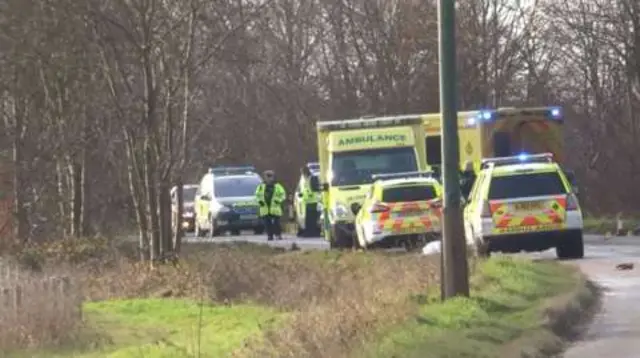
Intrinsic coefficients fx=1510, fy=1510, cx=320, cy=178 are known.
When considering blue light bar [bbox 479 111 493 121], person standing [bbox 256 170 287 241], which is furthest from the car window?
person standing [bbox 256 170 287 241]

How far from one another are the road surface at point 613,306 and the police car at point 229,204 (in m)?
15.0

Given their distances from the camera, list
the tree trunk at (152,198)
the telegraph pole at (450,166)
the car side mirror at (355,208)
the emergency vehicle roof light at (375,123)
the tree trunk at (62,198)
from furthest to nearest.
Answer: the emergency vehicle roof light at (375,123), the tree trunk at (62,198), the car side mirror at (355,208), the tree trunk at (152,198), the telegraph pole at (450,166)

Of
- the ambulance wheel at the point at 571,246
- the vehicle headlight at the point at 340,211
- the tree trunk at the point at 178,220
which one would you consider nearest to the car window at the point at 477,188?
the ambulance wheel at the point at 571,246

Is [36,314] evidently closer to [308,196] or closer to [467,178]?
[467,178]

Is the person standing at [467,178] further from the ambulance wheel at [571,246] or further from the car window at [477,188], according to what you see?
the ambulance wheel at [571,246]

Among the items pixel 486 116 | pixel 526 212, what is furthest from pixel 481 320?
pixel 486 116

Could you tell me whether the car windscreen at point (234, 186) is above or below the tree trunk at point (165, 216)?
above

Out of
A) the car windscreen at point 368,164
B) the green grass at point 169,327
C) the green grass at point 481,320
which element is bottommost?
the green grass at point 169,327

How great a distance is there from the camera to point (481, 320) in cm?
1522

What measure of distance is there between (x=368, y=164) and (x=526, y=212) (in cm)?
739

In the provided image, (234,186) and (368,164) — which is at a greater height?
(368,164)

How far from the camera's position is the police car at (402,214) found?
29188 mm

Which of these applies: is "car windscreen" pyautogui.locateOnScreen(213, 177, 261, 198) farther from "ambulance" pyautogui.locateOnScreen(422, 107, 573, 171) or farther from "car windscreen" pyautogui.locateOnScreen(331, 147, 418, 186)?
"car windscreen" pyautogui.locateOnScreen(331, 147, 418, 186)

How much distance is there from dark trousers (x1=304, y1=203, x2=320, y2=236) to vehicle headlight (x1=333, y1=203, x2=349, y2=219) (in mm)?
10356
